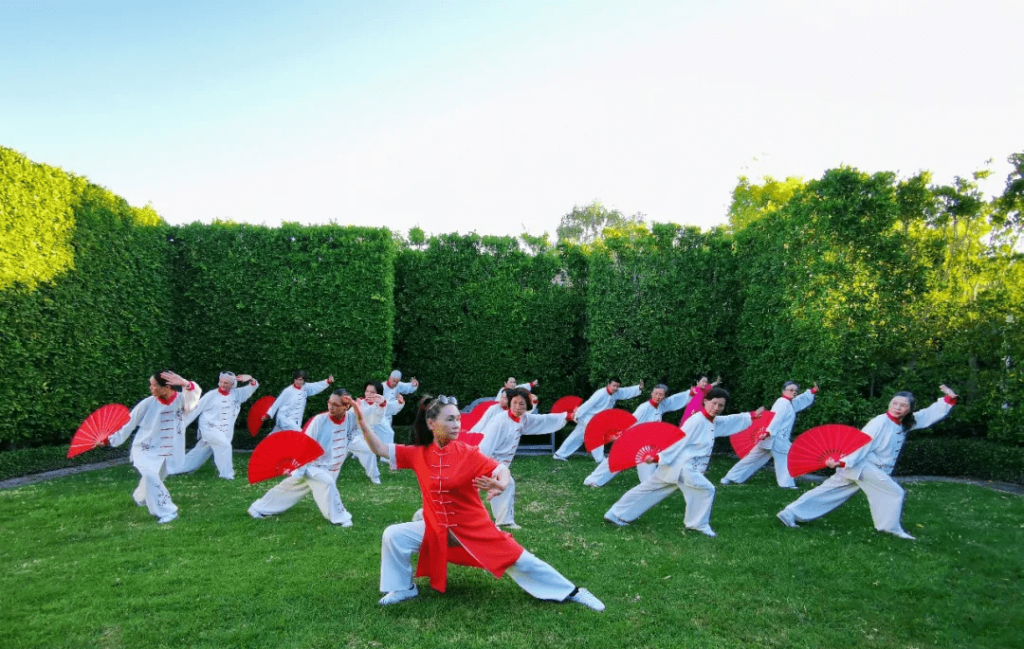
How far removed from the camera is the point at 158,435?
7949 mm

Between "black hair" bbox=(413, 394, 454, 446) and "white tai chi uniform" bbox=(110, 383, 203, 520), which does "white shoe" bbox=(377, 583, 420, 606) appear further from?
"white tai chi uniform" bbox=(110, 383, 203, 520)

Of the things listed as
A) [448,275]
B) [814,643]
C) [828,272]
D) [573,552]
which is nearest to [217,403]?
[448,275]

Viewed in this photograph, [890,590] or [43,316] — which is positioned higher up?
[43,316]

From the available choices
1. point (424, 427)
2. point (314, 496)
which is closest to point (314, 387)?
point (314, 496)

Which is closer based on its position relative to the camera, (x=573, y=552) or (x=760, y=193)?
(x=573, y=552)

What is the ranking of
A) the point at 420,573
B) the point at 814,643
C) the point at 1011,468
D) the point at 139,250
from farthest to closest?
the point at 139,250, the point at 1011,468, the point at 420,573, the point at 814,643

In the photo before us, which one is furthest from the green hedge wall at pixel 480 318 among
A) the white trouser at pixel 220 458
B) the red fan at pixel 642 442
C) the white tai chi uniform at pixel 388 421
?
the red fan at pixel 642 442

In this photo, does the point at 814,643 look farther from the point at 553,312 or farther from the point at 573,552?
the point at 553,312

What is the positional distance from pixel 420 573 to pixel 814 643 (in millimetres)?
2736

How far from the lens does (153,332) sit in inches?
508

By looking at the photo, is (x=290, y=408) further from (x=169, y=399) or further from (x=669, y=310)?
(x=669, y=310)

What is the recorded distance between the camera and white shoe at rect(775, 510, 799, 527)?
Answer: 724cm

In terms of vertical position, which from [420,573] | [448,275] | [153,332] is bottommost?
[420,573]

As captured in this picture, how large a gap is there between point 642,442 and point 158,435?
18.8 ft
